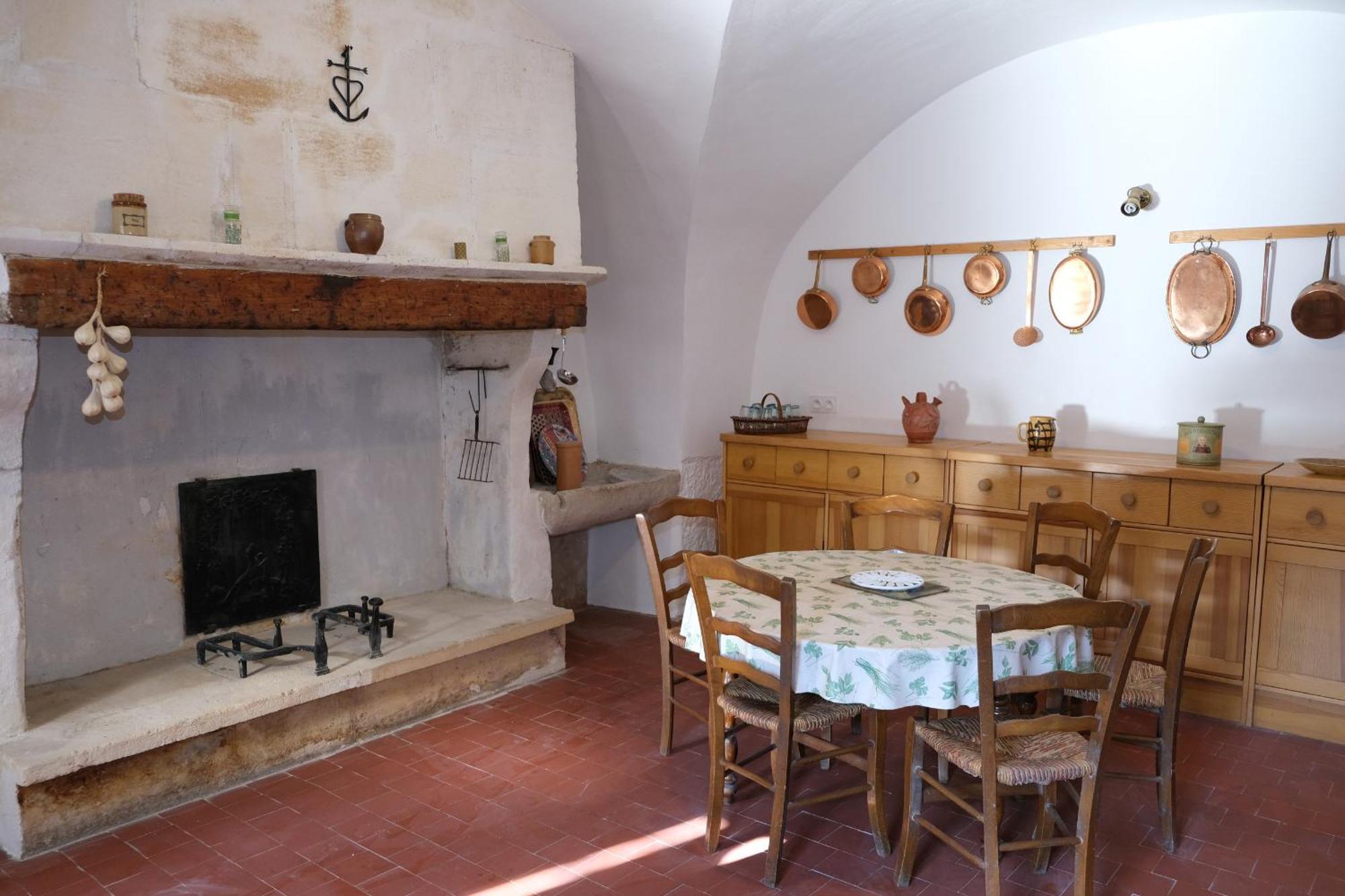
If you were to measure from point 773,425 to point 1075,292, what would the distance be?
1565 millimetres

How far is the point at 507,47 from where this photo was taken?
3.98 meters

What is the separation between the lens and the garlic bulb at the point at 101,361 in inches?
108

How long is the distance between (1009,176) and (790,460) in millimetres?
1715

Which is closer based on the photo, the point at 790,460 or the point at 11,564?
the point at 11,564

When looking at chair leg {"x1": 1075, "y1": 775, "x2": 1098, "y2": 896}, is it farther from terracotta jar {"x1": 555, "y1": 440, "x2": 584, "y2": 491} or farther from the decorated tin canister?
terracotta jar {"x1": 555, "y1": 440, "x2": 584, "y2": 491}

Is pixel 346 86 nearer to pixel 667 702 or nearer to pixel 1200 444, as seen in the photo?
pixel 667 702

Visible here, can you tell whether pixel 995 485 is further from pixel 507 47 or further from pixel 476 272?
pixel 507 47

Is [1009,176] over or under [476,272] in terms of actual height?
over

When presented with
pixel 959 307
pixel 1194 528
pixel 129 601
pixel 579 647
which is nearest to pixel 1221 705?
pixel 1194 528

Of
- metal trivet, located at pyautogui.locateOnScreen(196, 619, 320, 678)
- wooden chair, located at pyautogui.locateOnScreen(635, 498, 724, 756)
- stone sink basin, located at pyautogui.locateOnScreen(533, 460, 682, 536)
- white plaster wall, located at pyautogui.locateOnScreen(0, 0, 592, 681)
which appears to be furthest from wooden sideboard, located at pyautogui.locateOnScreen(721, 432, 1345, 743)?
metal trivet, located at pyautogui.locateOnScreen(196, 619, 320, 678)

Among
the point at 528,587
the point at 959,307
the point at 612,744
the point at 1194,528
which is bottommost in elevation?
the point at 612,744

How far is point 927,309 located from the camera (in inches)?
198

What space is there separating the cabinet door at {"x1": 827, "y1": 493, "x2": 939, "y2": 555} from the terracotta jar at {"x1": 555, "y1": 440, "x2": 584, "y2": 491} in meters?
1.24

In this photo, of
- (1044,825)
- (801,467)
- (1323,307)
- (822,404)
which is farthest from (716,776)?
(1323,307)
